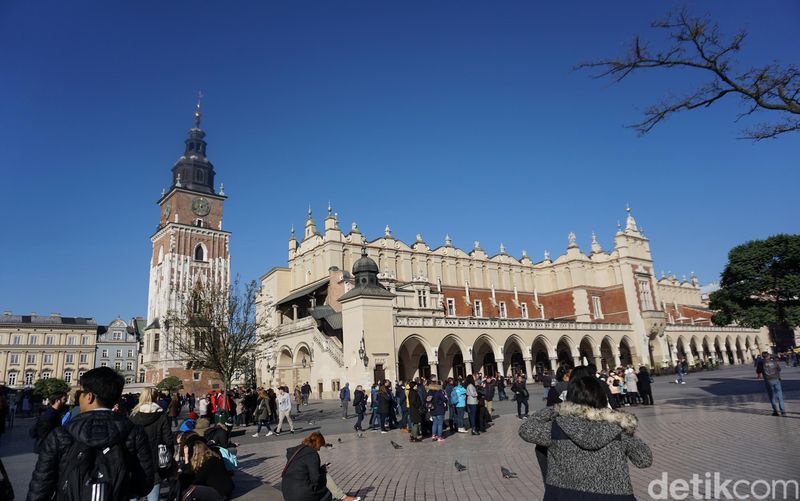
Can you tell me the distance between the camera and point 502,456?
9531 mm

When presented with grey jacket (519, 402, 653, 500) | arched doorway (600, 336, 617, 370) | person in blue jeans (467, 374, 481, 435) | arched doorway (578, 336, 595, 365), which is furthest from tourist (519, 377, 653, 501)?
arched doorway (600, 336, 617, 370)

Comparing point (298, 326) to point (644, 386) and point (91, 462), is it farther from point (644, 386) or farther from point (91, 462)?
point (91, 462)

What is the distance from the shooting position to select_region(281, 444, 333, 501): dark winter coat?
512 centimetres

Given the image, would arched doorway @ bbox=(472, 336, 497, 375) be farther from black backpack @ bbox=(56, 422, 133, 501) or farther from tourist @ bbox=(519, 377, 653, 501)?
black backpack @ bbox=(56, 422, 133, 501)

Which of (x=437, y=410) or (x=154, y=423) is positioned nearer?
(x=154, y=423)

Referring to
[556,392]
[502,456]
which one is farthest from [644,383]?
[556,392]

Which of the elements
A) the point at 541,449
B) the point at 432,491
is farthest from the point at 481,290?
the point at 541,449

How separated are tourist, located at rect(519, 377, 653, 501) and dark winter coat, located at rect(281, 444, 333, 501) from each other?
2.91 m

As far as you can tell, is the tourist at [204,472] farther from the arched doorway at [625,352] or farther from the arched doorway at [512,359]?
the arched doorway at [625,352]

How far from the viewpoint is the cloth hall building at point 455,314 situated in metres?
29.2

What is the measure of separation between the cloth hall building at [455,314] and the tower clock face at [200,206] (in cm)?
1443

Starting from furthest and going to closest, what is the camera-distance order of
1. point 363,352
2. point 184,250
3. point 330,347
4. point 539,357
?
point 184,250, point 539,357, point 330,347, point 363,352

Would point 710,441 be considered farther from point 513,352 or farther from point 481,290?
point 481,290

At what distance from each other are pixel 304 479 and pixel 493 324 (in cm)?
3109
